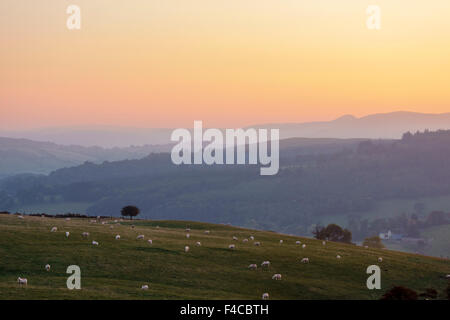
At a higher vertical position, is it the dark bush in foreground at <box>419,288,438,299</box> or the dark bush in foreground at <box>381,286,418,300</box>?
the dark bush in foreground at <box>381,286,418,300</box>

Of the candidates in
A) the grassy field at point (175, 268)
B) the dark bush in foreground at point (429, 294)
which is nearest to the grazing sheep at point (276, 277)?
the grassy field at point (175, 268)

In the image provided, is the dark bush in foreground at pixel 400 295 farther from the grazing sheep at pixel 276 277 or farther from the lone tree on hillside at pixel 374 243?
the lone tree on hillside at pixel 374 243

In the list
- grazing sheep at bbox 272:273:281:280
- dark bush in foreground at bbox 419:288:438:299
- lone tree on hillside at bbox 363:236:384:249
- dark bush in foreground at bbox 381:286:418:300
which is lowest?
dark bush in foreground at bbox 419:288:438:299


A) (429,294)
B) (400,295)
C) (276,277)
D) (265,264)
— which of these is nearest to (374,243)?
(429,294)

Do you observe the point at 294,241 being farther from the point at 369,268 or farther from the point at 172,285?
the point at 172,285

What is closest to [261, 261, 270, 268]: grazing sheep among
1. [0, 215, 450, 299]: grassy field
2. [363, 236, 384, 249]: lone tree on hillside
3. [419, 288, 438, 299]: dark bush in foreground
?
[0, 215, 450, 299]: grassy field

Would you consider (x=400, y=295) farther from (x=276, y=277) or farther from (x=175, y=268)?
(x=175, y=268)

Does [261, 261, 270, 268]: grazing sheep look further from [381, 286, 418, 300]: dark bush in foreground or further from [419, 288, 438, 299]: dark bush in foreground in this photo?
[419, 288, 438, 299]: dark bush in foreground

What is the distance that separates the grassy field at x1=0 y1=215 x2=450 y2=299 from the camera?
40.0 meters

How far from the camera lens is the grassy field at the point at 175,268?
39969 mm

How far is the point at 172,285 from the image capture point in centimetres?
4331

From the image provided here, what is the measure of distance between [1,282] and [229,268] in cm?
2080

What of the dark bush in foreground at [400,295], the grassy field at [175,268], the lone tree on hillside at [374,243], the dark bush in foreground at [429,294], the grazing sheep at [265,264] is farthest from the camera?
the lone tree on hillside at [374,243]
